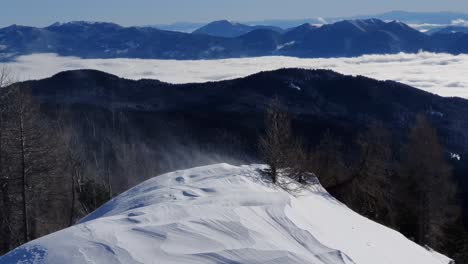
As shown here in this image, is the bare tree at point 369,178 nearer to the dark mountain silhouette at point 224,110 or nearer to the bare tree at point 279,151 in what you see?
the bare tree at point 279,151

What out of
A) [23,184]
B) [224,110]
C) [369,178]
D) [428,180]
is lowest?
[224,110]

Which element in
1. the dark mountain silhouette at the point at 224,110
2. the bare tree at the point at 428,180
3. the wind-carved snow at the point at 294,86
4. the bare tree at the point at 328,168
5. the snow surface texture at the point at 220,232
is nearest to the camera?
the snow surface texture at the point at 220,232

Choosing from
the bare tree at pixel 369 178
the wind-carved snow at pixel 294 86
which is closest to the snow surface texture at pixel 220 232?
the bare tree at pixel 369 178

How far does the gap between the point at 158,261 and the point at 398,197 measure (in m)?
26.7

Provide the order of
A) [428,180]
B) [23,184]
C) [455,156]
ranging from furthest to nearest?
[455,156]
[428,180]
[23,184]

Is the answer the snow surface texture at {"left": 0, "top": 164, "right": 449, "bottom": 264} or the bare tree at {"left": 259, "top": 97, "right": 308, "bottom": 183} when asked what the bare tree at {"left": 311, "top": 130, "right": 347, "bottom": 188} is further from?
the snow surface texture at {"left": 0, "top": 164, "right": 449, "bottom": 264}

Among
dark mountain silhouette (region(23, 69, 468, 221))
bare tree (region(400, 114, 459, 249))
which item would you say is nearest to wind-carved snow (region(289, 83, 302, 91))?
dark mountain silhouette (region(23, 69, 468, 221))

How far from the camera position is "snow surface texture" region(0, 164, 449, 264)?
11.3 m

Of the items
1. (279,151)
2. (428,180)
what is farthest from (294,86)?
(279,151)

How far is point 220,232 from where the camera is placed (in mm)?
12883

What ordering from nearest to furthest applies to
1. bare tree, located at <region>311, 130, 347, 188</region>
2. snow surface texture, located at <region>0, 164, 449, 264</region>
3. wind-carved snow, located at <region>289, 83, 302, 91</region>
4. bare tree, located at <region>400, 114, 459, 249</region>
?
1. snow surface texture, located at <region>0, 164, 449, 264</region>
2. bare tree, located at <region>311, 130, 347, 188</region>
3. bare tree, located at <region>400, 114, 459, 249</region>
4. wind-carved snow, located at <region>289, 83, 302, 91</region>

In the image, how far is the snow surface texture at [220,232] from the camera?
11.3 m

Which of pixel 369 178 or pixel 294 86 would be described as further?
pixel 294 86

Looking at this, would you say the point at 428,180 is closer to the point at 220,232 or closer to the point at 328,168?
the point at 328,168
